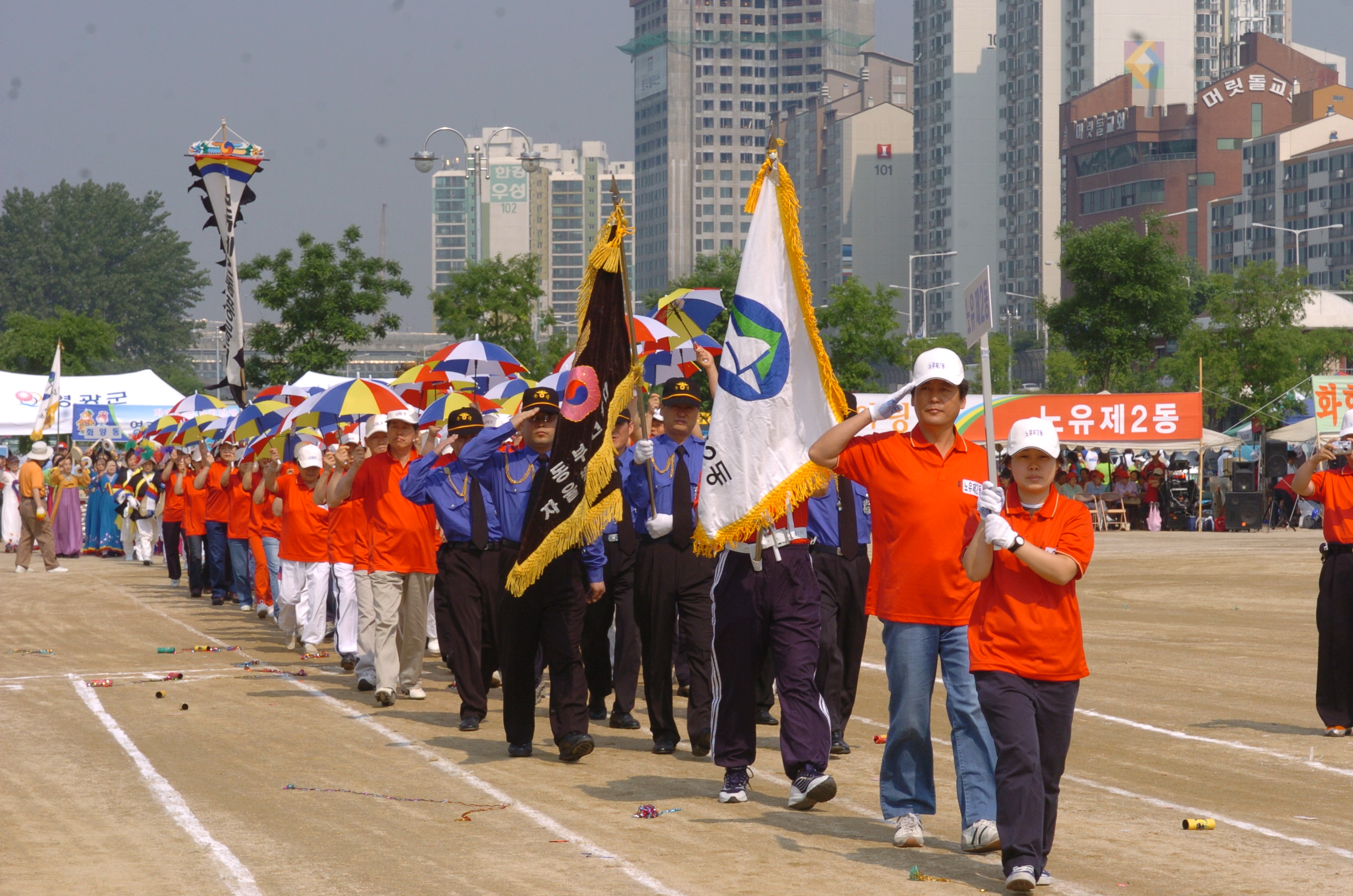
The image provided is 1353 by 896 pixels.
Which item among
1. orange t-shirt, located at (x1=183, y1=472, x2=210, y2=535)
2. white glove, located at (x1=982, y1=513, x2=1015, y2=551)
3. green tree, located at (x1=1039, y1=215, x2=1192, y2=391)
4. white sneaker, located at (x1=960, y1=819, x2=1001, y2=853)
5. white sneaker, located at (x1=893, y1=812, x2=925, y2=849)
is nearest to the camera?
white glove, located at (x1=982, y1=513, x2=1015, y2=551)

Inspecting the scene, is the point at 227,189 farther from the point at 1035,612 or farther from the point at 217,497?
the point at 1035,612

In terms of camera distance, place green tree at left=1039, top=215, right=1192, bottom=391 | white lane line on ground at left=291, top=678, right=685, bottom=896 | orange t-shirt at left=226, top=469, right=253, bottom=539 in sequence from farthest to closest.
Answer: green tree at left=1039, top=215, right=1192, bottom=391 < orange t-shirt at left=226, top=469, right=253, bottom=539 < white lane line on ground at left=291, top=678, right=685, bottom=896

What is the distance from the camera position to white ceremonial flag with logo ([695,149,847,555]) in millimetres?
8094

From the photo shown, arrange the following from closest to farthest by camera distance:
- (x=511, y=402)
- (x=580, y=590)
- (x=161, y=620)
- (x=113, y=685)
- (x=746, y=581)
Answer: (x=746, y=581)
(x=580, y=590)
(x=113, y=685)
(x=511, y=402)
(x=161, y=620)

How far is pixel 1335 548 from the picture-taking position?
35.0 feet

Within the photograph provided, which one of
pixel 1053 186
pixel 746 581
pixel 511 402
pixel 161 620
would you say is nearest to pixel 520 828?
pixel 746 581

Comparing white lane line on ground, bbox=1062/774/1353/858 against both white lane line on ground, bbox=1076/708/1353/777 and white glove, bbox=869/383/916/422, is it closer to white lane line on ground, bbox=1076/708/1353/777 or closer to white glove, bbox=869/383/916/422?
white lane line on ground, bbox=1076/708/1353/777

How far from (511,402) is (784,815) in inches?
366

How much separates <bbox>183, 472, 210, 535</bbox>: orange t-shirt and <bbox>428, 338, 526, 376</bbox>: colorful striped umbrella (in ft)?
13.5

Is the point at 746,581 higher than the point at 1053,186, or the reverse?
the point at 1053,186

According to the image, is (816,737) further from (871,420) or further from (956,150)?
(956,150)

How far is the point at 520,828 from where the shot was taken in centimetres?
762


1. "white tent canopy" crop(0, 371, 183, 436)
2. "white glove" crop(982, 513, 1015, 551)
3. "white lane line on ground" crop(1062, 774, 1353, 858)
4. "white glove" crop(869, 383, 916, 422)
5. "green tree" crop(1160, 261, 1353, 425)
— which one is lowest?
"white lane line on ground" crop(1062, 774, 1353, 858)

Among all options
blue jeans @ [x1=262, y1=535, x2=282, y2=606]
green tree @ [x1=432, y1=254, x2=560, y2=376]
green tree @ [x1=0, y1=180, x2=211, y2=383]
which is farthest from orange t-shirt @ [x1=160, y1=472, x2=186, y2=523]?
green tree @ [x1=0, y1=180, x2=211, y2=383]
